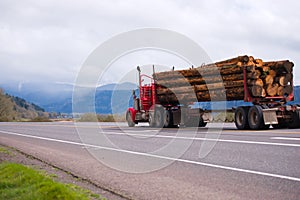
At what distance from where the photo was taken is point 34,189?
642 centimetres

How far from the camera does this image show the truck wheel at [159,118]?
2245cm

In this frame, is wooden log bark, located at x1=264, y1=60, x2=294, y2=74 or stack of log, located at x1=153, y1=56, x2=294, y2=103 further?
stack of log, located at x1=153, y1=56, x2=294, y2=103

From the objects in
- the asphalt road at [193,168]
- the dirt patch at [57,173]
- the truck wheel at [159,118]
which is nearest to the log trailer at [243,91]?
the truck wheel at [159,118]

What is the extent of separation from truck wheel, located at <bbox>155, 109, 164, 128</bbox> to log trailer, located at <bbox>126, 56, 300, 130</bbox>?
0.93 feet

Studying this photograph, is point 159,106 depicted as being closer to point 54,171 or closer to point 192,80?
point 192,80

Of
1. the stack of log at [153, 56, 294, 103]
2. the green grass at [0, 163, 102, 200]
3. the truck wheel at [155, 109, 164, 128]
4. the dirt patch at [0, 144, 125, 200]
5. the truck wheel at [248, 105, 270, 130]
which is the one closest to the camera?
the green grass at [0, 163, 102, 200]

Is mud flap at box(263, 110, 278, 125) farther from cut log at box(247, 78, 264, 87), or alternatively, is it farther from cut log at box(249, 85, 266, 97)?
cut log at box(247, 78, 264, 87)

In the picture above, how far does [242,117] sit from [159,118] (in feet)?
20.4

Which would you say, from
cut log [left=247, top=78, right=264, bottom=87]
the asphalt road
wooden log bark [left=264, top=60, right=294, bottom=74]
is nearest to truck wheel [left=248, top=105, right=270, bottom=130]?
cut log [left=247, top=78, right=264, bottom=87]

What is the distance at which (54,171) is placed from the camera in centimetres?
863

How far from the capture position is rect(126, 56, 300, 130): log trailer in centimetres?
1697

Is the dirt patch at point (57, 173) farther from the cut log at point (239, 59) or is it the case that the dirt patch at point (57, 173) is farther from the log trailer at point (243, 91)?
the cut log at point (239, 59)

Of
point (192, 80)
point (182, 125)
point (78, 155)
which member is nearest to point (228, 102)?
point (192, 80)

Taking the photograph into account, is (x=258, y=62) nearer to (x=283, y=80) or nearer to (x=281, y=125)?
(x=283, y=80)
